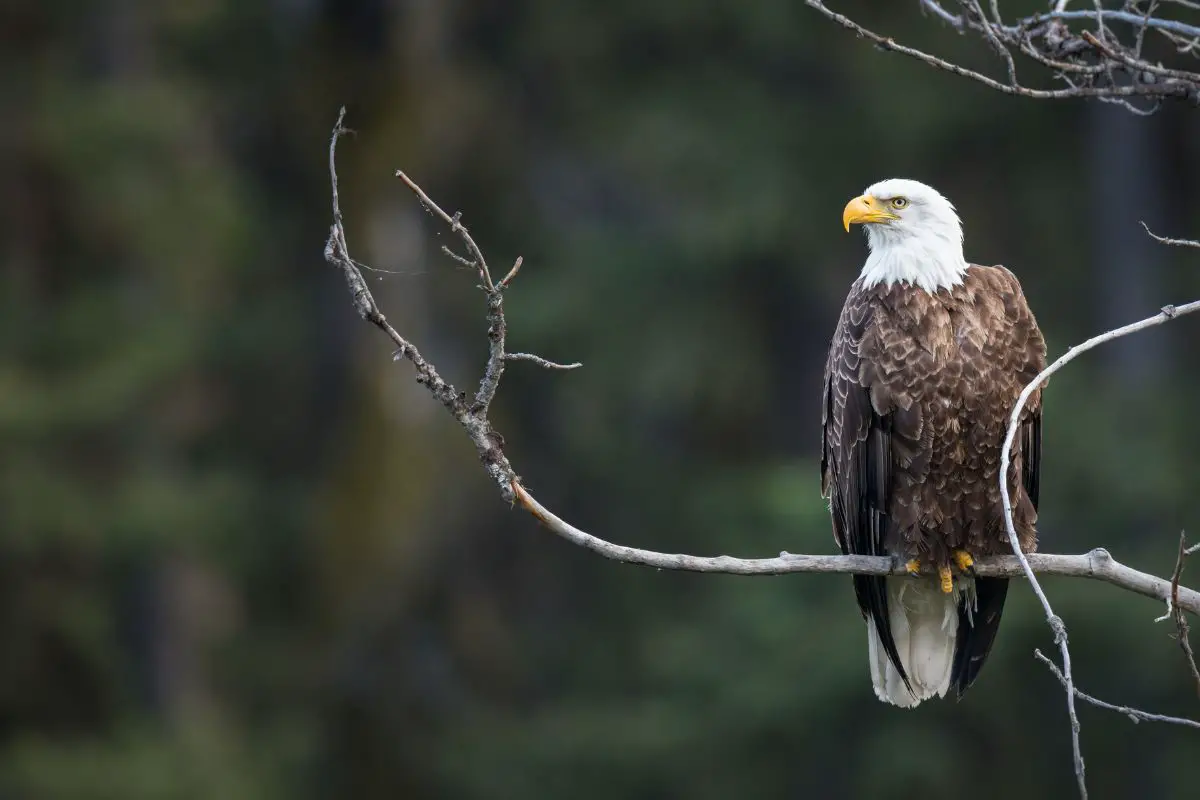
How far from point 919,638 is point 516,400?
1134 cm

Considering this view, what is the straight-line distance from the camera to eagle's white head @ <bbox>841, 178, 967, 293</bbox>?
530cm

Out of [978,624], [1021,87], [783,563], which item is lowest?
[783,563]

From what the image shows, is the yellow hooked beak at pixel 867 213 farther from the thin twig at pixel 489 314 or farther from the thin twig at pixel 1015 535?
the thin twig at pixel 489 314

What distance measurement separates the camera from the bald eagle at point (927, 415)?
5.16 m

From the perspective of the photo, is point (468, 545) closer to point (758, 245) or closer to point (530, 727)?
point (530, 727)

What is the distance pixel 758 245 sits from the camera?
608 inches

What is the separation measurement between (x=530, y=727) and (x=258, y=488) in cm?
326

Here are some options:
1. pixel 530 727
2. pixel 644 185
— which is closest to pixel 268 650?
pixel 530 727

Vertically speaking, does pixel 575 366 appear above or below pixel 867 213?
below

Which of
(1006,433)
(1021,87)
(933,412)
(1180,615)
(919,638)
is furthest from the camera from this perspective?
(919,638)

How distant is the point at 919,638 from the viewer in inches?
222

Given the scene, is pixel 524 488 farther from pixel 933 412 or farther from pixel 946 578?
pixel 946 578

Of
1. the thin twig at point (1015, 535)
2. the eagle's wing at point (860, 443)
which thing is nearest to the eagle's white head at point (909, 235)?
the eagle's wing at point (860, 443)

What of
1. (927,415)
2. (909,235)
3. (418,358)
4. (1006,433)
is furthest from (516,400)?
(418,358)
